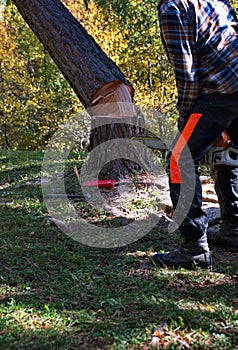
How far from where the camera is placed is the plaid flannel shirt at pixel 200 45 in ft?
9.49

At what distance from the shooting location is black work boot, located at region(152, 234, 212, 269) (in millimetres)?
3178

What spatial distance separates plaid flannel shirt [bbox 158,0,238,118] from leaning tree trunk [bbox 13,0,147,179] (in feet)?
5.61

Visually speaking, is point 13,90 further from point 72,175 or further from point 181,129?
point 181,129

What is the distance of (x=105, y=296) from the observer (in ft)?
9.12

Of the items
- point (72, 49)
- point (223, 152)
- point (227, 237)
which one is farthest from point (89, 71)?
point (227, 237)

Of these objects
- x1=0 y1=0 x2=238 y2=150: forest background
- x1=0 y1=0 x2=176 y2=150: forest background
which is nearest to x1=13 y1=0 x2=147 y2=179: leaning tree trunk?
x1=0 y1=0 x2=238 y2=150: forest background

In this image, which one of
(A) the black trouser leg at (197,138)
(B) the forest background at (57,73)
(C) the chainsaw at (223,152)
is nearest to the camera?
(A) the black trouser leg at (197,138)

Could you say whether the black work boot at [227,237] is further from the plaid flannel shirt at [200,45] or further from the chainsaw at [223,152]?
the plaid flannel shirt at [200,45]

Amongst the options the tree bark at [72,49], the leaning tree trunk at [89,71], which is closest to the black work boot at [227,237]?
the leaning tree trunk at [89,71]

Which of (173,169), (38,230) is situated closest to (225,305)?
(173,169)

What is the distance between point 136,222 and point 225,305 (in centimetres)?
158

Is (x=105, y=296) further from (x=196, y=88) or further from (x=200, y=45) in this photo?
(x=200, y=45)

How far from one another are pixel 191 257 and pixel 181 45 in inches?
53.1

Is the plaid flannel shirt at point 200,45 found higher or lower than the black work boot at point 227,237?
higher
